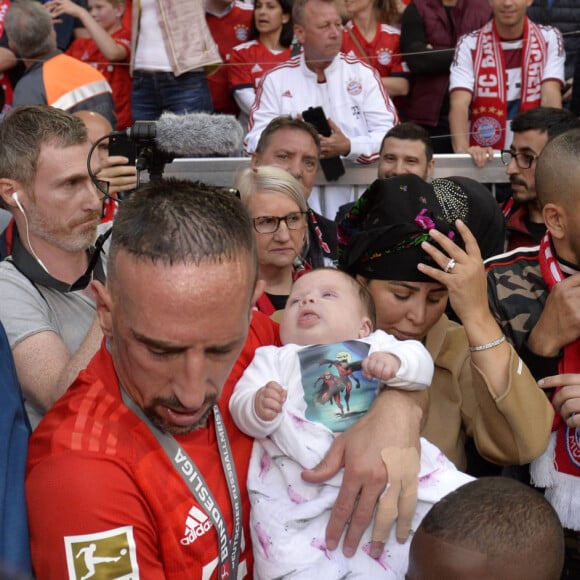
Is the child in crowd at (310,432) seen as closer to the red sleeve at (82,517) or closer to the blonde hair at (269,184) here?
the red sleeve at (82,517)

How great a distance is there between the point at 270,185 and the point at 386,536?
2140 millimetres

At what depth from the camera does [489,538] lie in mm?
1912

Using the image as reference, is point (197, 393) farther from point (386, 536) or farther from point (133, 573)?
point (386, 536)

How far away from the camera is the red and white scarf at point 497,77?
6.42 metres

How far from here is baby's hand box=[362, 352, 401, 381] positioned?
8.04 feet

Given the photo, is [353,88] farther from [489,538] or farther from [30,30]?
[489,538]

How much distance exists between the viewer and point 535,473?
9.82 feet

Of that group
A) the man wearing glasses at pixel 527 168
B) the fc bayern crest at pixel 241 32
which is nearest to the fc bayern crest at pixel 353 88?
the man wearing glasses at pixel 527 168

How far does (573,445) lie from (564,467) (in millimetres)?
78

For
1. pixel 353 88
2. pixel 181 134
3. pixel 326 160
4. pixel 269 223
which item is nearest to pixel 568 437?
pixel 181 134

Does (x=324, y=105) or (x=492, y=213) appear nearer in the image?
(x=492, y=213)

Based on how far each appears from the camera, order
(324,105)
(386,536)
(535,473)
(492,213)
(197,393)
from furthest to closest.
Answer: (324,105)
(492,213)
(535,473)
(386,536)
(197,393)

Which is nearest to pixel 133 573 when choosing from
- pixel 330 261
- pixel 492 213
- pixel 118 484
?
pixel 118 484

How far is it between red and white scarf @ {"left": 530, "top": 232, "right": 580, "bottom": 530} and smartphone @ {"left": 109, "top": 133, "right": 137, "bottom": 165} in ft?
4.69
